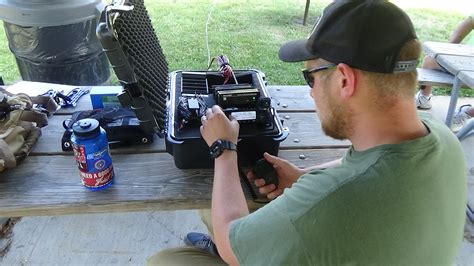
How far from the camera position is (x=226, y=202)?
3.87 ft

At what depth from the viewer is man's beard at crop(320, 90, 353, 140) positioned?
1.04 metres

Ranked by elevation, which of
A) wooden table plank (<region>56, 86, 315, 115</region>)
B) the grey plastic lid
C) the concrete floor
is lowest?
the concrete floor

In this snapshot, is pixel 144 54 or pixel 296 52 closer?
pixel 296 52

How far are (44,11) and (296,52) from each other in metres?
2.13

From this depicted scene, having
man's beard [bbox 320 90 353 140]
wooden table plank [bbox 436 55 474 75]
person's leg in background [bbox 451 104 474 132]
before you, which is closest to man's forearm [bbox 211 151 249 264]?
man's beard [bbox 320 90 353 140]

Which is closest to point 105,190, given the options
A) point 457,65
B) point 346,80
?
point 346,80

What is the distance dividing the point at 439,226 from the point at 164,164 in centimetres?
89

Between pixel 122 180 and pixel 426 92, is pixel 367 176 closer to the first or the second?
pixel 122 180

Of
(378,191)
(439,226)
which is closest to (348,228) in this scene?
(378,191)

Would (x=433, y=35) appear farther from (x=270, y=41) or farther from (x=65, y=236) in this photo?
(x=65, y=236)

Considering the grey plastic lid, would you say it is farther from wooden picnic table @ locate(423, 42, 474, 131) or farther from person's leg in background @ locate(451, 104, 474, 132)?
Answer: person's leg in background @ locate(451, 104, 474, 132)

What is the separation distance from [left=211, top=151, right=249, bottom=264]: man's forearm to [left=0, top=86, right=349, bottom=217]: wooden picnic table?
11 cm

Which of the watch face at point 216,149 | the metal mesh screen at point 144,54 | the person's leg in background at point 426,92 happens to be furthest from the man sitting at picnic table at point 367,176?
the person's leg in background at point 426,92

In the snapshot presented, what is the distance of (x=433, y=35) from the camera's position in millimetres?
5238
